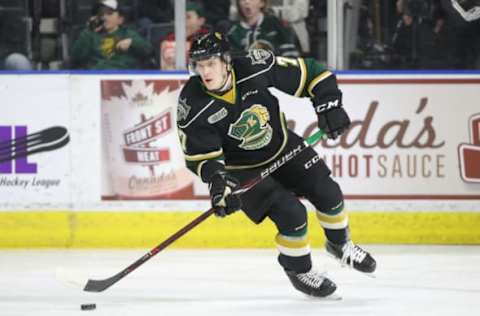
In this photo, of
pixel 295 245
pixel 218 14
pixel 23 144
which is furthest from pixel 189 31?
pixel 295 245

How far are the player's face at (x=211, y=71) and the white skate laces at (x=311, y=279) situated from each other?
80cm

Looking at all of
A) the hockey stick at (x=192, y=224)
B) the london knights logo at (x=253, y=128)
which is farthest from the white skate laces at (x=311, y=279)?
the london knights logo at (x=253, y=128)

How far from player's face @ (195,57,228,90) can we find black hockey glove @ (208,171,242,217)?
326mm

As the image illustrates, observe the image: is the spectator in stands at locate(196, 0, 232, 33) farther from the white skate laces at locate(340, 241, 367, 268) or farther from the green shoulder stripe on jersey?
the white skate laces at locate(340, 241, 367, 268)

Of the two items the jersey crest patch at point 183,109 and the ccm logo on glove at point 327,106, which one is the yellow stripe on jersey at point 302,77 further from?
the jersey crest patch at point 183,109

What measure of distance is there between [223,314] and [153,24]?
245cm

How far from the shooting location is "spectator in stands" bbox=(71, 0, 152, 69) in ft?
22.1

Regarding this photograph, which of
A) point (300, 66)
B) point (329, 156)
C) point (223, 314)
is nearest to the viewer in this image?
point (223, 314)

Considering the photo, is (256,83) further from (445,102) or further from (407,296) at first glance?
(445,102)

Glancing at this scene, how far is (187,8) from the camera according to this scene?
22.1 feet

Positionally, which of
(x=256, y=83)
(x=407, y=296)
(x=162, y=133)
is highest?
(x=256, y=83)

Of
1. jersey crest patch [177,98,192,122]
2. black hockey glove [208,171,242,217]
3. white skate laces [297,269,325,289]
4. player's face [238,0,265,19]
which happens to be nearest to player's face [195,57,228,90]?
jersey crest patch [177,98,192,122]

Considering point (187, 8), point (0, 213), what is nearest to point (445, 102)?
point (187, 8)

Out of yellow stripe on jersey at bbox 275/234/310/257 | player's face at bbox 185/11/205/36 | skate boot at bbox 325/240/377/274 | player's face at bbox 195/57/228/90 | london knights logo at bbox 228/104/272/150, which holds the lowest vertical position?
skate boot at bbox 325/240/377/274
